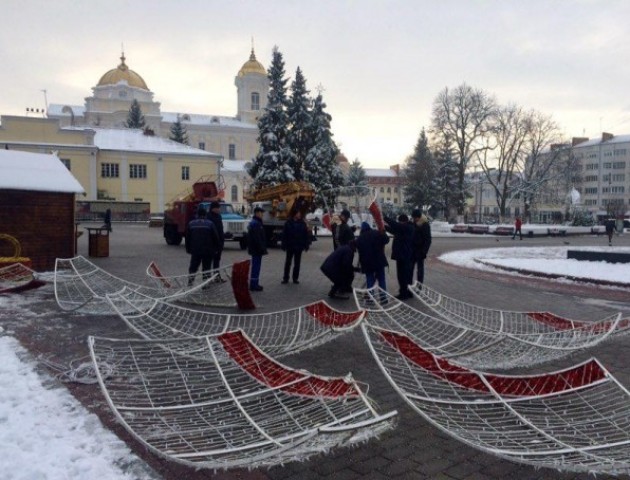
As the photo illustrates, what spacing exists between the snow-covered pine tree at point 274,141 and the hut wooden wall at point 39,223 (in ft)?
83.0

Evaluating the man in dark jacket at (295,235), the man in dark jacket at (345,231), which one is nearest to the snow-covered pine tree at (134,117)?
the man in dark jacket at (295,235)

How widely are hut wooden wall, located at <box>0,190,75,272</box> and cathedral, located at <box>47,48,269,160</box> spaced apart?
67.4 metres

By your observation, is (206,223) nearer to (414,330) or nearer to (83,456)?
(414,330)

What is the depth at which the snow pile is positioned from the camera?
3.33m

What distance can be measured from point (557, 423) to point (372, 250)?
576 centimetres

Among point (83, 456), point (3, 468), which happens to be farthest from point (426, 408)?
point (3, 468)

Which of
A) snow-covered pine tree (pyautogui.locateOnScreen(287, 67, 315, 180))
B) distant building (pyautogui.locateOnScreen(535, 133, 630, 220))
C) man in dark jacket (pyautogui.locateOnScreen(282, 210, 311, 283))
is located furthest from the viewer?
distant building (pyautogui.locateOnScreen(535, 133, 630, 220))

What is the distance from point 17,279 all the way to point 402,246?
25.8 feet

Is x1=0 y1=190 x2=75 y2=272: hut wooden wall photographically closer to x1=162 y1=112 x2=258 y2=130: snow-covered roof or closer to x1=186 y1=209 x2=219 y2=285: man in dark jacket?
x1=186 y1=209 x2=219 y2=285: man in dark jacket

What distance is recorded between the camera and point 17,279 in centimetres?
1116

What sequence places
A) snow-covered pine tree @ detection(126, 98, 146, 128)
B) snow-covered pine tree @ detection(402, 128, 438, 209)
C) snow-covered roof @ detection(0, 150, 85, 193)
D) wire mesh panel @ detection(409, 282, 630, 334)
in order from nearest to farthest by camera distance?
1. wire mesh panel @ detection(409, 282, 630, 334)
2. snow-covered roof @ detection(0, 150, 85, 193)
3. snow-covered pine tree @ detection(402, 128, 438, 209)
4. snow-covered pine tree @ detection(126, 98, 146, 128)

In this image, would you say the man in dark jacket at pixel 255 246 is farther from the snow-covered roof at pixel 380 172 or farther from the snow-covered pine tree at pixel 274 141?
the snow-covered roof at pixel 380 172

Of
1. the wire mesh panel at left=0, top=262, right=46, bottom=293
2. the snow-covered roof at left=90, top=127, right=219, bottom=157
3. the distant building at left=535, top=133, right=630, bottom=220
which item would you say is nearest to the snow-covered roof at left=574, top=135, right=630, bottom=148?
the distant building at left=535, top=133, right=630, bottom=220

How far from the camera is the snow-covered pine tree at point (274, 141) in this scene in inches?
1558
